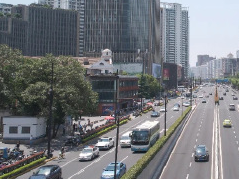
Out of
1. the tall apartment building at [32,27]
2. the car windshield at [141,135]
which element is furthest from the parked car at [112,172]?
the tall apartment building at [32,27]

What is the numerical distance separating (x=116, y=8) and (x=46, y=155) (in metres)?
142

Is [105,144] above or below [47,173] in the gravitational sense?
below

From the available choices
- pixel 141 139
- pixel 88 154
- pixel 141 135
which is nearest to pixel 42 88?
pixel 88 154

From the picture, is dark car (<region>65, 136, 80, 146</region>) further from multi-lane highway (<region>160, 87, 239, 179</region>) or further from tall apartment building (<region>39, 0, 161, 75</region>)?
tall apartment building (<region>39, 0, 161, 75</region>)

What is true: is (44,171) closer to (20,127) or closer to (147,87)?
(20,127)

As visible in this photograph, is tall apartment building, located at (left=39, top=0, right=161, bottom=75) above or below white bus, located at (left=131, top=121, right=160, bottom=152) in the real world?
above

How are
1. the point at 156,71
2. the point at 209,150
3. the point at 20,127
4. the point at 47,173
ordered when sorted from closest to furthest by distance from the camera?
the point at 47,173, the point at 209,150, the point at 20,127, the point at 156,71

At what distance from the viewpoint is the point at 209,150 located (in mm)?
49656

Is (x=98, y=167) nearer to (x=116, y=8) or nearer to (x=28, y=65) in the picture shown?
(x=28, y=65)

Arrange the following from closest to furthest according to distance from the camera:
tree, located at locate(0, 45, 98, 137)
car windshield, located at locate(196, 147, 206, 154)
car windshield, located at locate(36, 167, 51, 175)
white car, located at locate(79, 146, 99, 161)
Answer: car windshield, located at locate(36, 167, 51, 175), car windshield, located at locate(196, 147, 206, 154), white car, located at locate(79, 146, 99, 161), tree, located at locate(0, 45, 98, 137)

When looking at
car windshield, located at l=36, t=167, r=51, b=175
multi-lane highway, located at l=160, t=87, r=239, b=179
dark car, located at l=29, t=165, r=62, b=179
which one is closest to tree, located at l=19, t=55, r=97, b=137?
multi-lane highway, located at l=160, t=87, r=239, b=179

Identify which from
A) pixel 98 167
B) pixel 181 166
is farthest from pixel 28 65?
pixel 181 166

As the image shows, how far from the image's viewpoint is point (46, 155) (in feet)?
149

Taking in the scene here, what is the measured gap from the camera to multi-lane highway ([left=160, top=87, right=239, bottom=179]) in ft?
123
